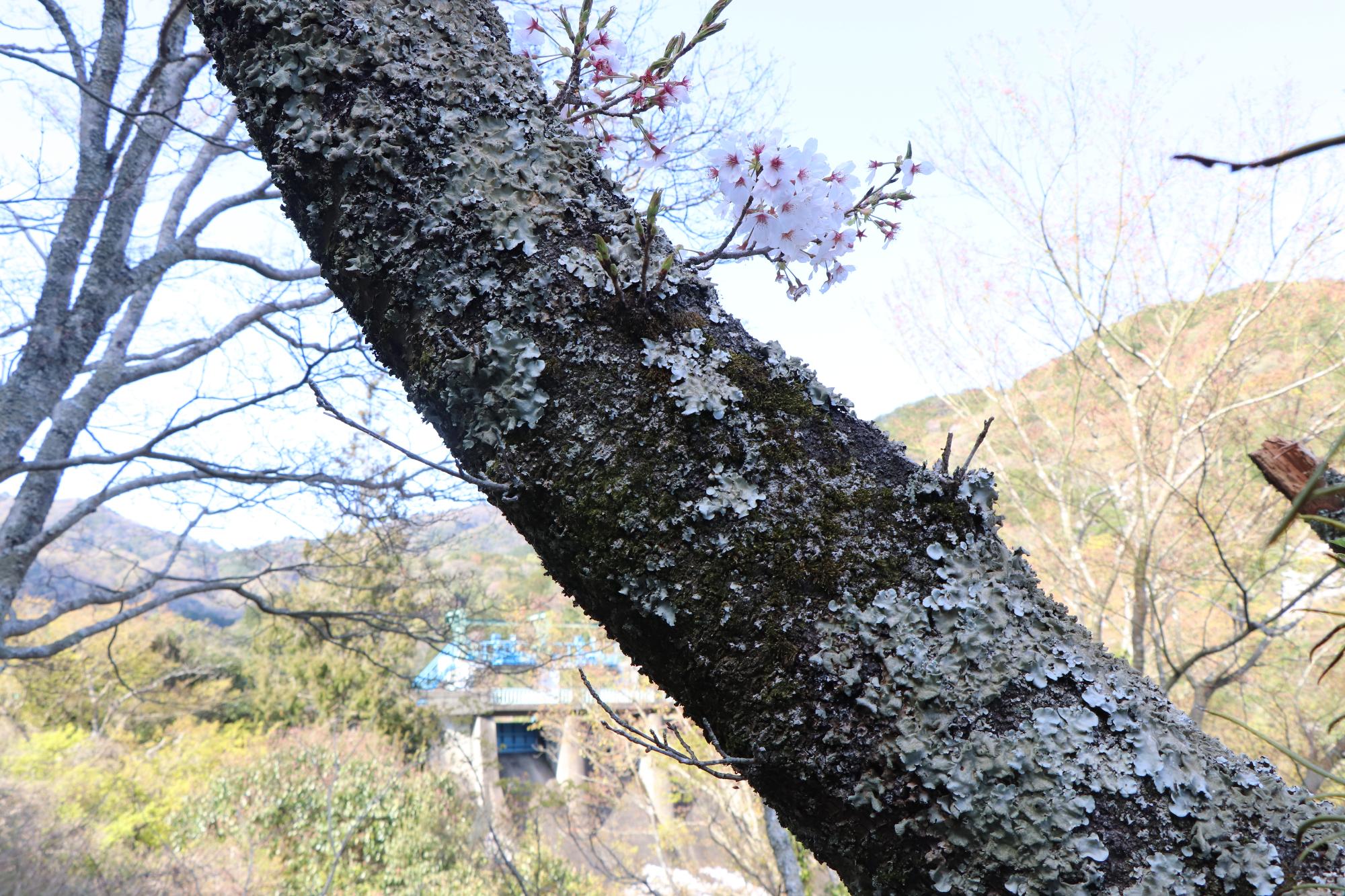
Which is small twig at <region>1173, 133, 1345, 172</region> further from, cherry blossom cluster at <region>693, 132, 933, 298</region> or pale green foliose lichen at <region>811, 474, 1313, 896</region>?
cherry blossom cluster at <region>693, 132, 933, 298</region>

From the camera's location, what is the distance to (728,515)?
23.1 inches

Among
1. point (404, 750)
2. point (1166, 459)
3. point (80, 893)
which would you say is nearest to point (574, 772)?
point (404, 750)

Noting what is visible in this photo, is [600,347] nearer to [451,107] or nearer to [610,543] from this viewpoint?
[610,543]

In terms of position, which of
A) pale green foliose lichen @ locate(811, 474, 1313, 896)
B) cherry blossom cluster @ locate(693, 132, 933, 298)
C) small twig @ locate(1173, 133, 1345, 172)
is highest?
cherry blossom cluster @ locate(693, 132, 933, 298)

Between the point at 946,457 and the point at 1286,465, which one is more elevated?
the point at 946,457

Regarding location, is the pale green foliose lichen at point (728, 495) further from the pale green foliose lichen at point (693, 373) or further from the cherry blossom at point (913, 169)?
the cherry blossom at point (913, 169)

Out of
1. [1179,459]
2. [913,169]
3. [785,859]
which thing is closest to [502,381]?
[913,169]

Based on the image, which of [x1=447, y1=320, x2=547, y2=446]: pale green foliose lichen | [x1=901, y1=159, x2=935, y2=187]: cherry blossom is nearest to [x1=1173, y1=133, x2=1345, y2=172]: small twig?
[x1=447, y1=320, x2=547, y2=446]: pale green foliose lichen

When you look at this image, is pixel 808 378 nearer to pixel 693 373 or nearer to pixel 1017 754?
pixel 693 373

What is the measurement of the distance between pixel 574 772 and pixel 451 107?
1429 centimetres

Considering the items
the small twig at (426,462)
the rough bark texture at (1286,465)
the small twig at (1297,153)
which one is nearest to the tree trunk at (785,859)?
the rough bark texture at (1286,465)

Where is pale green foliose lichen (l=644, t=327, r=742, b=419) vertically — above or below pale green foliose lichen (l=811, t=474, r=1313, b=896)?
above

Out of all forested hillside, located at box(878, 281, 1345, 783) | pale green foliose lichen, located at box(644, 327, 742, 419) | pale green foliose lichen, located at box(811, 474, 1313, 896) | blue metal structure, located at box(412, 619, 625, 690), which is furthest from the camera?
forested hillside, located at box(878, 281, 1345, 783)

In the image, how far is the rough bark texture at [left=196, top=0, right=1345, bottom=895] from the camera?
517 mm
